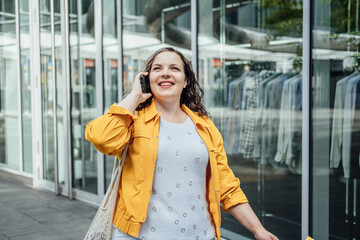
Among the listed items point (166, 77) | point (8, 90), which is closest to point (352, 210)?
point (166, 77)

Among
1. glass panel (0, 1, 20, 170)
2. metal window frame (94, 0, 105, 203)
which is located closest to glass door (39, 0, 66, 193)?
metal window frame (94, 0, 105, 203)

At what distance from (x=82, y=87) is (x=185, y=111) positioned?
513 centimetres

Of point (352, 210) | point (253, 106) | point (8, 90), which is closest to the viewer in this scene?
point (352, 210)

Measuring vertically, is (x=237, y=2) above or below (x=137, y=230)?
above

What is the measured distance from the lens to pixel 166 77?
2.26 meters

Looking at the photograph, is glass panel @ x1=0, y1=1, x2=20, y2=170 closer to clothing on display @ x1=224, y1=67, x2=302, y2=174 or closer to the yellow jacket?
clothing on display @ x1=224, y1=67, x2=302, y2=174

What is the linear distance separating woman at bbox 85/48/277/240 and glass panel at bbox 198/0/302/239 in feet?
9.31

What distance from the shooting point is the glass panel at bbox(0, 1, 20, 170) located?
9352mm

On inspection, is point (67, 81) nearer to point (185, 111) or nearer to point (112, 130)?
point (185, 111)

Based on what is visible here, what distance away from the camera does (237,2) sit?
7078 millimetres

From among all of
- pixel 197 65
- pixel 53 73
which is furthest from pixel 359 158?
pixel 53 73

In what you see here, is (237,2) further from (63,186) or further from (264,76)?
(63,186)

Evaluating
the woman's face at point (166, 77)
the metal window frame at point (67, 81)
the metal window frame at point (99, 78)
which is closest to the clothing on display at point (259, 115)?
the metal window frame at point (99, 78)

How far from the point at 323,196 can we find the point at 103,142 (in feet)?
8.98
